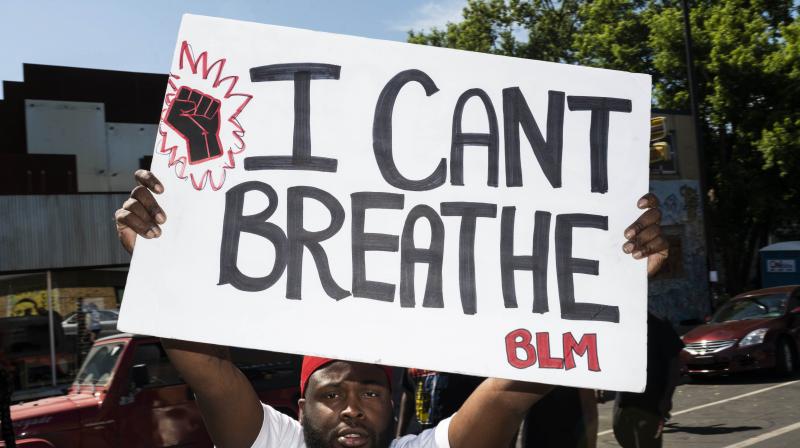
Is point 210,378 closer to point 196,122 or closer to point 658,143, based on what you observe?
point 196,122

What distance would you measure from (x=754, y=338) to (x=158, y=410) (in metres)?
9.59

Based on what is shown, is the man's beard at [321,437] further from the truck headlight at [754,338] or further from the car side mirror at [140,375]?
the truck headlight at [754,338]

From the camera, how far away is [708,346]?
45.0 ft

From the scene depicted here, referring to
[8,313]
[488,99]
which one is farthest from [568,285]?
[8,313]

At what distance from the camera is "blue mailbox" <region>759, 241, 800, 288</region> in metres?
24.0

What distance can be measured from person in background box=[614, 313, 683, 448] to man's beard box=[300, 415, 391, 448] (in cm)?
276

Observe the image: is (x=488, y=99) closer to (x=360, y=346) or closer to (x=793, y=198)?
(x=360, y=346)

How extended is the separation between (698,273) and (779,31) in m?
7.69

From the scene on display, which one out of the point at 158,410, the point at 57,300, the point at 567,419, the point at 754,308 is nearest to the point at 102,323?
the point at 57,300

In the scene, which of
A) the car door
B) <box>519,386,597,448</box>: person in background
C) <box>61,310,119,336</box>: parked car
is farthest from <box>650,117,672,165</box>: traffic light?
<box>61,310,119,336</box>: parked car

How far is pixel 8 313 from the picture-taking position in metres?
17.1

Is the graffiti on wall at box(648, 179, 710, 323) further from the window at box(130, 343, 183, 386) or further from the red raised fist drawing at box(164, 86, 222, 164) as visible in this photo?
the red raised fist drawing at box(164, 86, 222, 164)

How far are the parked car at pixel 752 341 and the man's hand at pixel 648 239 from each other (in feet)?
38.8

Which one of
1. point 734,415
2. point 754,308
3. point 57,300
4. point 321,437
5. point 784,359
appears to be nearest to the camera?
point 321,437
